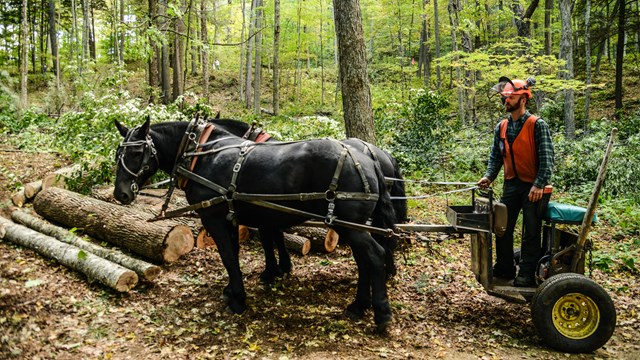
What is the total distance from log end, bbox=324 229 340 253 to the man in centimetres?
277

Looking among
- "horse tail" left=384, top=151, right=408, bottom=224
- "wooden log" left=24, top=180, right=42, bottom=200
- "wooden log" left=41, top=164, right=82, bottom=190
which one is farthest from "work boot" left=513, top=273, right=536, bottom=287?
"wooden log" left=24, top=180, right=42, bottom=200

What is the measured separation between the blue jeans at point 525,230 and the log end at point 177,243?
172 inches

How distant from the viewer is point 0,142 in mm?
12148

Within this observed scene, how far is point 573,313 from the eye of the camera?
417 centimetres

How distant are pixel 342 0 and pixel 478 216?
4.65 m

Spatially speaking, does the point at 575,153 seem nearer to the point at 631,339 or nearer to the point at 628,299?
the point at 628,299

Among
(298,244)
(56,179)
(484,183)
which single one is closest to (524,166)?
(484,183)

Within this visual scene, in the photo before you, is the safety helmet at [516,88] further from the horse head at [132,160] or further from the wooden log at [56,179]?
the wooden log at [56,179]

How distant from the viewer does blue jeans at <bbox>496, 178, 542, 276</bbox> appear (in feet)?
14.3

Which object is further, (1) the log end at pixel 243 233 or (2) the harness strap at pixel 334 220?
(1) the log end at pixel 243 233

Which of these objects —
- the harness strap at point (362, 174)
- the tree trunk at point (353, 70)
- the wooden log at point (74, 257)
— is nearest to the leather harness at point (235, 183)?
the harness strap at point (362, 174)

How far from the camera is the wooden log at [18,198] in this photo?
26.2 feet

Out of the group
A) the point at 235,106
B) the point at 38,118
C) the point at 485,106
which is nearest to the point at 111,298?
the point at 38,118

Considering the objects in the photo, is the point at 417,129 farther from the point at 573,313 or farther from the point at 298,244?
the point at 573,313
